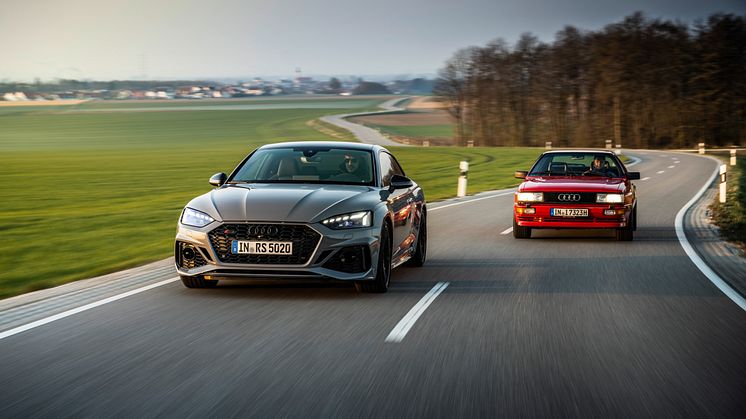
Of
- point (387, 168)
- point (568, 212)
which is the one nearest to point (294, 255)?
point (387, 168)

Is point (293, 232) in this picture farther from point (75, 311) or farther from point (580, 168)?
point (580, 168)

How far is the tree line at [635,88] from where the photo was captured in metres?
91.2

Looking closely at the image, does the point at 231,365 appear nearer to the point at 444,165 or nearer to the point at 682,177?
the point at 682,177

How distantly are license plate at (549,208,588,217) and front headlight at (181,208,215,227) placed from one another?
7.40 metres

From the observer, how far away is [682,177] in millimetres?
36844

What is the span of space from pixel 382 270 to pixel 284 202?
118 cm

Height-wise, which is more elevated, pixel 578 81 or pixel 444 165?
pixel 578 81

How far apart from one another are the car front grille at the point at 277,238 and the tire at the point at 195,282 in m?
0.68

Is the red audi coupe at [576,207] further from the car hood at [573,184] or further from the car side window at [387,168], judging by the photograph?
the car side window at [387,168]

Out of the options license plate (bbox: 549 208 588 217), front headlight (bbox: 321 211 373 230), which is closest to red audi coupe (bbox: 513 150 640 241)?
license plate (bbox: 549 208 588 217)

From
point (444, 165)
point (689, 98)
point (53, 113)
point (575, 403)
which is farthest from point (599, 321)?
point (53, 113)

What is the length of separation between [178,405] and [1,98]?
156733 millimetres

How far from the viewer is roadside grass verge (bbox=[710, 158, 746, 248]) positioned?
16586 mm

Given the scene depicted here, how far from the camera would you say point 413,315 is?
8648 mm
